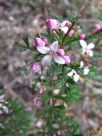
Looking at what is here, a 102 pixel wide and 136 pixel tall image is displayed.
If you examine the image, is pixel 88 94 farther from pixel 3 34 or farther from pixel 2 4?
pixel 2 4

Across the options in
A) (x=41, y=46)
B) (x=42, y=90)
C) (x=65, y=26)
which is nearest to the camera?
(x=41, y=46)

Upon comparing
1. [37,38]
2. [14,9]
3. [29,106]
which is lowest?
[29,106]

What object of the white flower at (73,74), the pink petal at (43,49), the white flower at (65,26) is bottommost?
the white flower at (73,74)

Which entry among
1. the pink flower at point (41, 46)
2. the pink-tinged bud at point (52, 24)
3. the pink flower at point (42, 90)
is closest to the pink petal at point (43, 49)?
the pink flower at point (41, 46)

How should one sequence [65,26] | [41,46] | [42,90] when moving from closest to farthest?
[41,46] → [65,26] → [42,90]

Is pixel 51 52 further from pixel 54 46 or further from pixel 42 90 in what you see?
pixel 42 90

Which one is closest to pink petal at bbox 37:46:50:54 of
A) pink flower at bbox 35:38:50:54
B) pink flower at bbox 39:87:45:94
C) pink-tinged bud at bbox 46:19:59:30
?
pink flower at bbox 35:38:50:54

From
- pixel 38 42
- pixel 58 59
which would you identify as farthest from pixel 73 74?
pixel 38 42

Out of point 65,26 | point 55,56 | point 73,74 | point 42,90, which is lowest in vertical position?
point 42,90

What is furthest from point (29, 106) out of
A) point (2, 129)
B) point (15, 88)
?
point (2, 129)

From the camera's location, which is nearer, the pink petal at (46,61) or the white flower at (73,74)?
the pink petal at (46,61)

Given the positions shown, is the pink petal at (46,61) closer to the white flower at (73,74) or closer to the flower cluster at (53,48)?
the flower cluster at (53,48)
